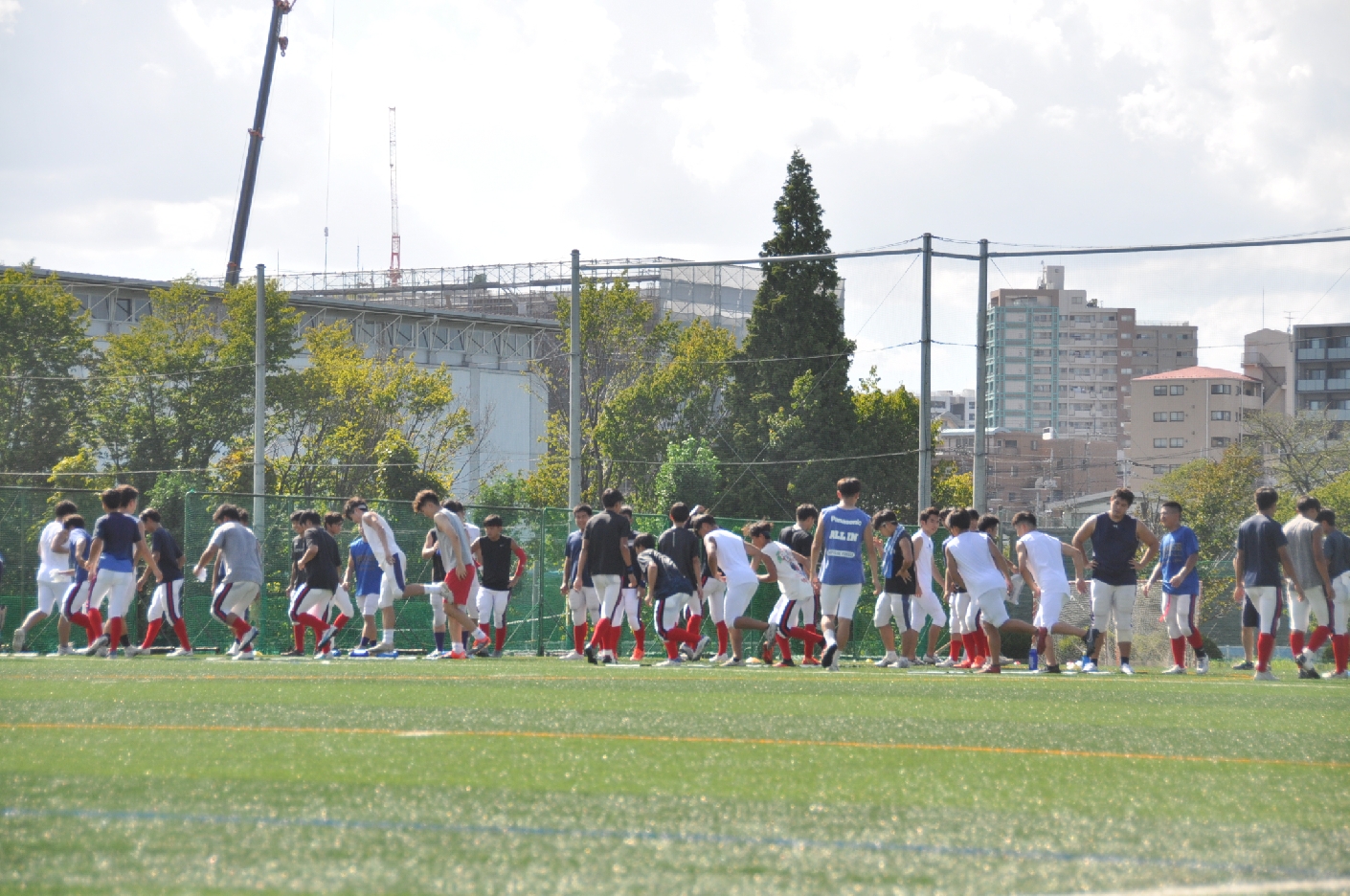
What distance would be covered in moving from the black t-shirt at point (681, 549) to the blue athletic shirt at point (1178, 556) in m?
5.13

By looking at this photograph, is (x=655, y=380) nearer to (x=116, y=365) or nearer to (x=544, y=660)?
(x=116, y=365)

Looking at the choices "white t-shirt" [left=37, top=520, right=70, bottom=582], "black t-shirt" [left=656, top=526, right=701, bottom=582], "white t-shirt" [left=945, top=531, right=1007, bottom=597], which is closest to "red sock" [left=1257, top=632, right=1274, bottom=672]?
"white t-shirt" [left=945, top=531, right=1007, bottom=597]

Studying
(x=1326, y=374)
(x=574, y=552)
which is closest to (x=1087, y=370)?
→ (x=1326, y=374)

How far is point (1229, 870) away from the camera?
13.7 feet

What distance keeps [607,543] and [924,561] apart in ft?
14.2

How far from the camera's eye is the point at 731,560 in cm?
1677

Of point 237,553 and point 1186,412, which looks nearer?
point 237,553

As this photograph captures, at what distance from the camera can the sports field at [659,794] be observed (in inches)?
162

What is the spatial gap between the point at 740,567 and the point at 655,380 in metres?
34.3

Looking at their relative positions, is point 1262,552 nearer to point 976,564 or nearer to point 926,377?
point 976,564

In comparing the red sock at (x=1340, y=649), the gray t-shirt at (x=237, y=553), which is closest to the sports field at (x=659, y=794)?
the red sock at (x=1340, y=649)

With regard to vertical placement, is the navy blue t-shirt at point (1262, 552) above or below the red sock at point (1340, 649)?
above

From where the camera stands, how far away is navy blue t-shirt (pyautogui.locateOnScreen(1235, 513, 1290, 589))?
1446cm

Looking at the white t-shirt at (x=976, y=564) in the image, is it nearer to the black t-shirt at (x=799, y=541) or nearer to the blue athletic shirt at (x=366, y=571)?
the black t-shirt at (x=799, y=541)
